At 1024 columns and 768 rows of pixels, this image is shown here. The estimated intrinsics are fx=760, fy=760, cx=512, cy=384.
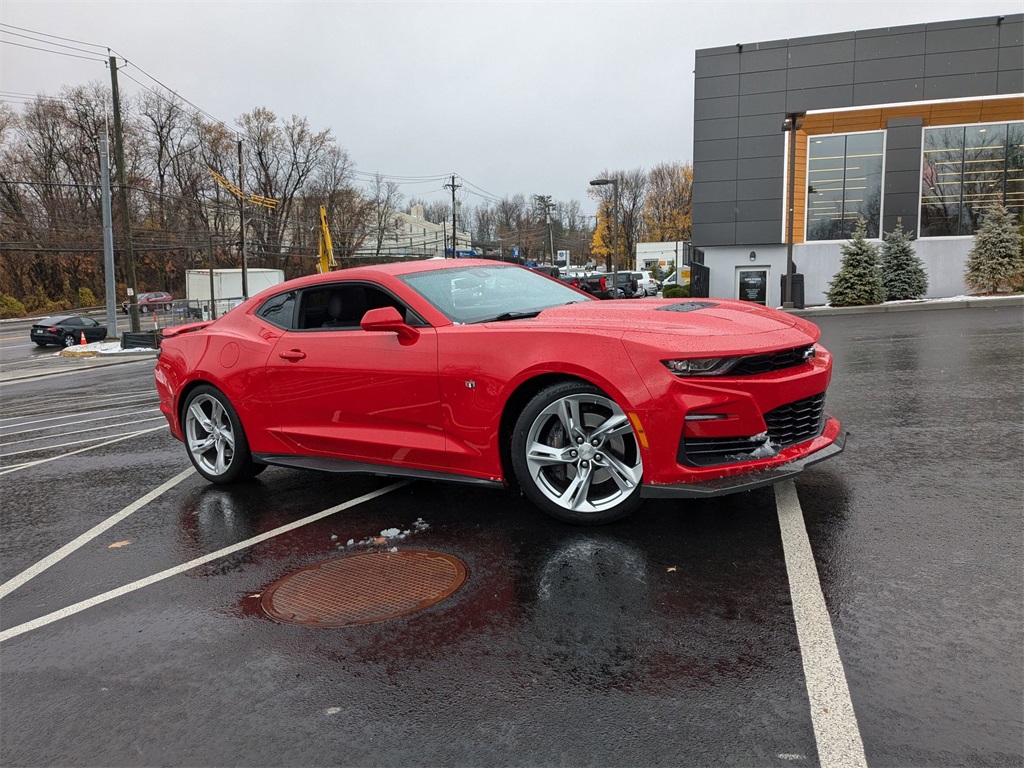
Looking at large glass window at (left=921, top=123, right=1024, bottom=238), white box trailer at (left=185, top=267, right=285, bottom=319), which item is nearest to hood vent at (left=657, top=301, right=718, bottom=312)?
large glass window at (left=921, top=123, right=1024, bottom=238)

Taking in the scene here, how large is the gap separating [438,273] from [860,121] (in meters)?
30.4

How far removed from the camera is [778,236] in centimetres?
3178

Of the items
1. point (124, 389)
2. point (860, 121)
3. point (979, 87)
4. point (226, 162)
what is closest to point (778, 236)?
point (860, 121)

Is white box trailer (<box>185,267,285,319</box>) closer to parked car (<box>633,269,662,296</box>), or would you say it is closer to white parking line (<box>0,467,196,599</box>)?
parked car (<box>633,269,662,296</box>)

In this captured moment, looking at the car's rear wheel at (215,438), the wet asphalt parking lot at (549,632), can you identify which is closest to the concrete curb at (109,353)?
the car's rear wheel at (215,438)

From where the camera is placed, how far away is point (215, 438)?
585 cm

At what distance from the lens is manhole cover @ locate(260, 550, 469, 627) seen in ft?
11.3

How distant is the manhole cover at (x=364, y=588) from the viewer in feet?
11.3

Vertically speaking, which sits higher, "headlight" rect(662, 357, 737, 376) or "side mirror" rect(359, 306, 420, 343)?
"side mirror" rect(359, 306, 420, 343)

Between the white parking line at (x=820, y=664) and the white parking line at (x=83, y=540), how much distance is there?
12.9 ft

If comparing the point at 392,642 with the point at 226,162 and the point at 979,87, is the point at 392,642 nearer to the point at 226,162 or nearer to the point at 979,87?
the point at 979,87

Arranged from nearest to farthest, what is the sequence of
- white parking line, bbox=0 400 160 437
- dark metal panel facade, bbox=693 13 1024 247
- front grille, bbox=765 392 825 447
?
front grille, bbox=765 392 825 447
white parking line, bbox=0 400 160 437
dark metal panel facade, bbox=693 13 1024 247

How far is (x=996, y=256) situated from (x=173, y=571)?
2722cm

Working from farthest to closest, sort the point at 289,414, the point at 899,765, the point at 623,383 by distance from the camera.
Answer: the point at 289,414 → the point at 623,383 → the point at 899,765
